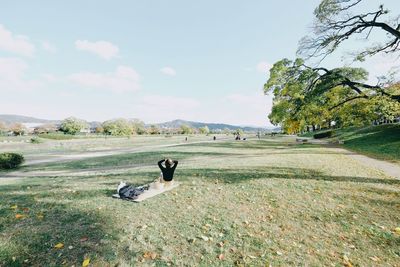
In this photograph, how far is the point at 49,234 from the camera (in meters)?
4.85

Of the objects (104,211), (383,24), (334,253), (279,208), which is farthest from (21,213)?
(383,24)

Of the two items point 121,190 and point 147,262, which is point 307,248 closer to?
point 147,262

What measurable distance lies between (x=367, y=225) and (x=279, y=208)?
195 centimetres

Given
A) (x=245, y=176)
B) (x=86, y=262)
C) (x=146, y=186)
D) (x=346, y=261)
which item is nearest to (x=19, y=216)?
(x=86, y=262)

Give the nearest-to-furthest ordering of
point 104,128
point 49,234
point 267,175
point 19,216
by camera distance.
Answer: point 49,234, point 19,216, point 267,175, point 104,128

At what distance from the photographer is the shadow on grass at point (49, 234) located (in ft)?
13.7

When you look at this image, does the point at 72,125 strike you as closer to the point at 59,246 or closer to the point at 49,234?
the point at 49,234

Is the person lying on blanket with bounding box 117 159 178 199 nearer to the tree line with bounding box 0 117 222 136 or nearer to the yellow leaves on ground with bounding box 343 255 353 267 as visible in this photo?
the yellow leaves on ground with bounding box 343 255 353 267

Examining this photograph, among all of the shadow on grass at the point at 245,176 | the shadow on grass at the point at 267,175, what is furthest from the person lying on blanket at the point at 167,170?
the shadow on grass at the point at 267,175

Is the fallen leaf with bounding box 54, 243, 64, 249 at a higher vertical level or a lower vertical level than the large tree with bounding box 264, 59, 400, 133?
lower

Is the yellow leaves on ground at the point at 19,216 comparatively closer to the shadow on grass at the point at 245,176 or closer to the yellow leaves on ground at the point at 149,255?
the shadow on grass at the point at 245,176

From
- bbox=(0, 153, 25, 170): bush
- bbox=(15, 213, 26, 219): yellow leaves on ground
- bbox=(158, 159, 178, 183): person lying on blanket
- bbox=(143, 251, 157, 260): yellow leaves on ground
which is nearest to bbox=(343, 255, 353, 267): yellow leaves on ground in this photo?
bbox=(143, 251, 157, 260): yellow leaves on ground

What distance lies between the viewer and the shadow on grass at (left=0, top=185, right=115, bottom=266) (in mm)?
4176

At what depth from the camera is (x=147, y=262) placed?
4.07 m
